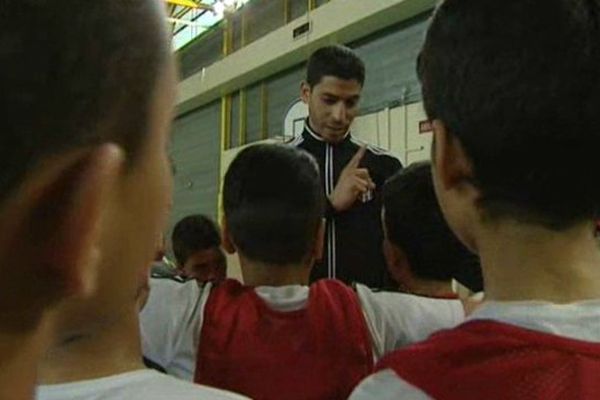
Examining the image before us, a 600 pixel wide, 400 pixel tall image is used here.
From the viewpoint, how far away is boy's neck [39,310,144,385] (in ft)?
3.14

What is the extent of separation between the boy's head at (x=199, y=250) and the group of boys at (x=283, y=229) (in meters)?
1.68

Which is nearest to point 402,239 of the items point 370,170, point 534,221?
point 370,170

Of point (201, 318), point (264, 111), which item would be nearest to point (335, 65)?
point (201, 318)

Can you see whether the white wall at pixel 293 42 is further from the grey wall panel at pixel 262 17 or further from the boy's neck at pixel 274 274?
the boy's neck at pixel 274 274

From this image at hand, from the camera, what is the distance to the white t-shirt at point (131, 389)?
0.94 m

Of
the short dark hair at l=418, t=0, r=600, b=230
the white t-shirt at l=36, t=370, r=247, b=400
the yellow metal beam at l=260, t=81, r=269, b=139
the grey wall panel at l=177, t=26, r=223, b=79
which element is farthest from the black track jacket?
the grey wall panel at l=177, t=26, r=223, b=79

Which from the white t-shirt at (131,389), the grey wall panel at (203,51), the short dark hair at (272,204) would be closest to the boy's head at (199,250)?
the short dark hair at (272,204)

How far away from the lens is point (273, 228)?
1.64 metres

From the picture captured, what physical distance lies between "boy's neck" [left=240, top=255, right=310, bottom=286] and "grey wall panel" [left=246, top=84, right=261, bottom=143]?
6.40 meters

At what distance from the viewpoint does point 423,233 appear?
5.50ft

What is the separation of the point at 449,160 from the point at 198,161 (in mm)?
8531

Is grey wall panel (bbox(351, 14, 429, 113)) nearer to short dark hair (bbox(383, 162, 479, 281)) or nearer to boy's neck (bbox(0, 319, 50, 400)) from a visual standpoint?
short dark hair (bbox(383, 162, 479, 281))

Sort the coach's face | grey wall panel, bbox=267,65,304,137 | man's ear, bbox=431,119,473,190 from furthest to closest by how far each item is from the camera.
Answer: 1. grey wall panel, bbox=267,65,304,137
2. the coach's face
3. man's ear, bbox=431,119,473,190

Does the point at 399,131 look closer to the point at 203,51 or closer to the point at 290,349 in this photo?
the point at 290,349
